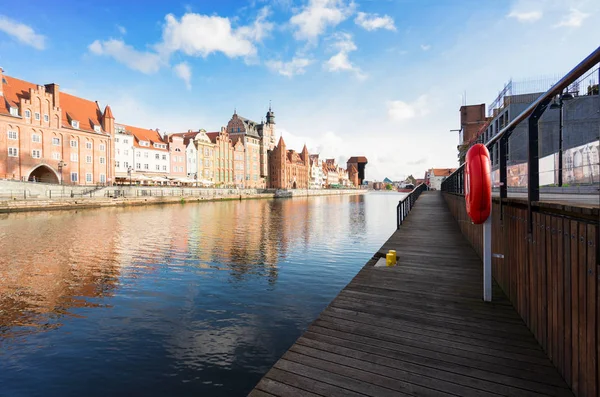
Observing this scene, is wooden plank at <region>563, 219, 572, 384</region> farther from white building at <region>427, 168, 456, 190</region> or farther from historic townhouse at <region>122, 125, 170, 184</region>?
white building at <region>427, 168, 456, 190</region>

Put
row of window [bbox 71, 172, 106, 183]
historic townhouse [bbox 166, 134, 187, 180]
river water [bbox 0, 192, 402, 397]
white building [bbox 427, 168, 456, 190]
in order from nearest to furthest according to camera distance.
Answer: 1. river water [bbox 0, 192, 402, 397]
2. row of window [bbox 71, 172, 106, 183]
3. historic townhouse [bbox 166, 134, 187, 180]
4. white building [bbox 427, 168, 456, 190]

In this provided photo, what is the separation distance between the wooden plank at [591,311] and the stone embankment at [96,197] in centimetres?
4391

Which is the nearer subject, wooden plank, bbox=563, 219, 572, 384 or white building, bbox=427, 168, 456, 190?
wooden plank, bbox=563, 219, 572, 384

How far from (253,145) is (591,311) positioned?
10590 cm

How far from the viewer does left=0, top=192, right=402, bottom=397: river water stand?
17.4 feet

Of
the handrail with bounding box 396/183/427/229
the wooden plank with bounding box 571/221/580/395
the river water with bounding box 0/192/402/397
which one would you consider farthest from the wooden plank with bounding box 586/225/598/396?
the handrail with bounding box 396/183/427/229

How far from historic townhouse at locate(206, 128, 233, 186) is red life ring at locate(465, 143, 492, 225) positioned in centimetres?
8303

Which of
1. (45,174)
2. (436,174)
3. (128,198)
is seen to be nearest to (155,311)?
(128,198)

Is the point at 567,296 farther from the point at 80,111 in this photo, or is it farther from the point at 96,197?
the point at 80,111

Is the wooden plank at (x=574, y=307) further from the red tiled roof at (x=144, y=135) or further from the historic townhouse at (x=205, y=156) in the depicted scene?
the historic townhouse at (x=205, y=156)

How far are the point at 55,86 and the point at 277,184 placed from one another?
2869 inches

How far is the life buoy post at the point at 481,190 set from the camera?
4.72 metres

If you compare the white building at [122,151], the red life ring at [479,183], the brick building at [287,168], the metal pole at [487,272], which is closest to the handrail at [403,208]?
the metal pole at [487,272]

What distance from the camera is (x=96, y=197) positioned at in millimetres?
43406
